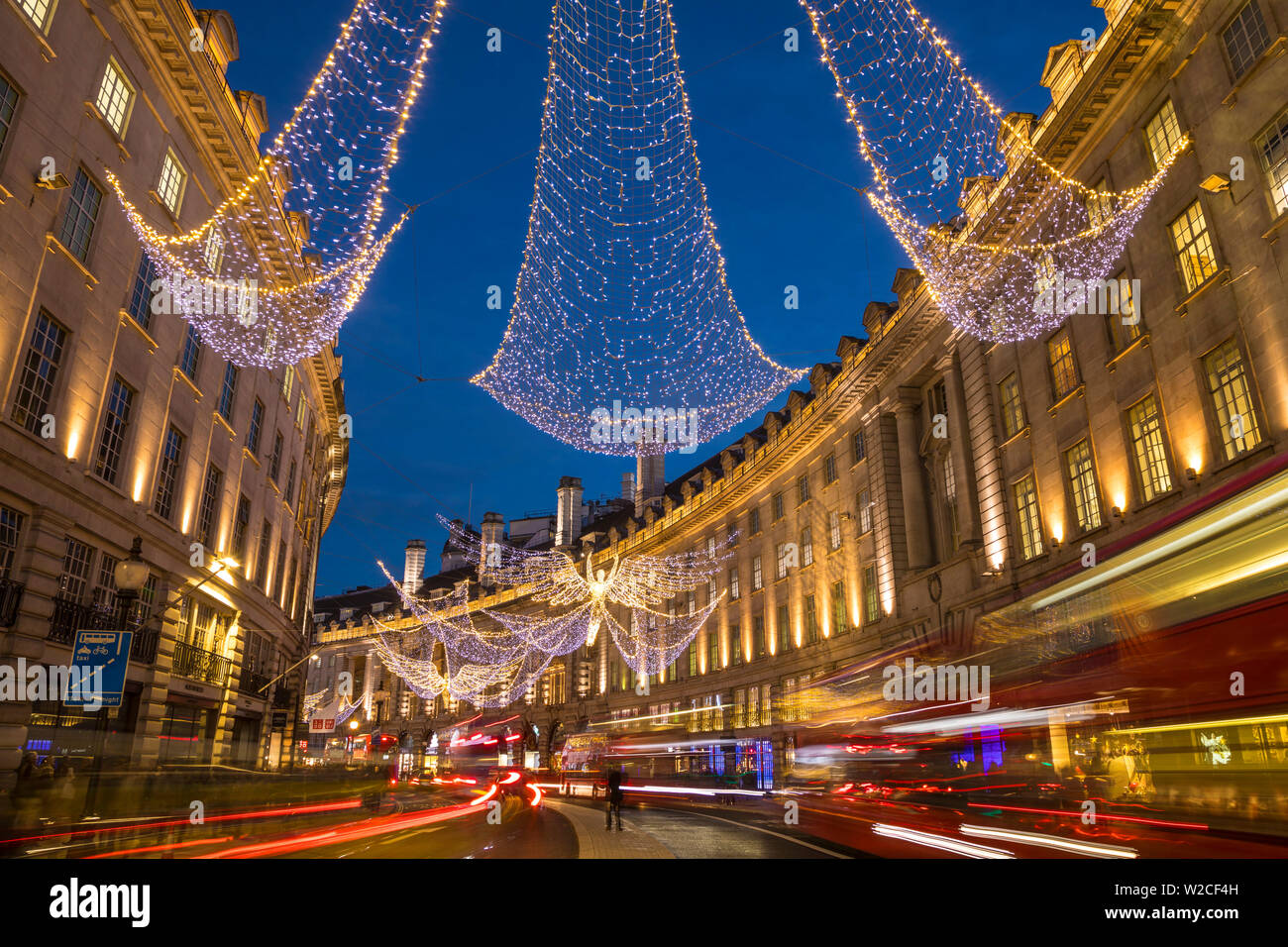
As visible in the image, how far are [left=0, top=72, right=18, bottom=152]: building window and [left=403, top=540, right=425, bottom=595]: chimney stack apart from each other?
255 feet

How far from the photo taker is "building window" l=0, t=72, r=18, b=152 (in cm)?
1388

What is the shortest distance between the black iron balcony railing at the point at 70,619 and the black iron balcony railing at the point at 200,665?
16.2 ft

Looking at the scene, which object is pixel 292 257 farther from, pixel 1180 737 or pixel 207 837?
pixel 1180 737

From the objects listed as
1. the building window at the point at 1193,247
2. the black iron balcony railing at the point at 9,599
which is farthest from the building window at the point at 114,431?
the building window at the point at 1193,247

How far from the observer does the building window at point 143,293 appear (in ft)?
61.8

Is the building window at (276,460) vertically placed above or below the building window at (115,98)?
below

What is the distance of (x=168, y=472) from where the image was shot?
21.4 metres

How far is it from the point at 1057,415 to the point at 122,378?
2511 cm

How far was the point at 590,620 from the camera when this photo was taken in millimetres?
58625

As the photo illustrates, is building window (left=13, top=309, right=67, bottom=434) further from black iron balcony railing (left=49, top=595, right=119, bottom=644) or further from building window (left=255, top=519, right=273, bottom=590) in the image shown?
building window (left=255, top=519, right=273, bottom=590)

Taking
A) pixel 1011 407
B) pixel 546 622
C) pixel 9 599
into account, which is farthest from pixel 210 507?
pixel 546 622

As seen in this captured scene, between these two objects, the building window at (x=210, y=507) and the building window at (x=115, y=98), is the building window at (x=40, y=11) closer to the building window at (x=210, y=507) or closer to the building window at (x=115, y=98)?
the building window at (x=115, y=98)
